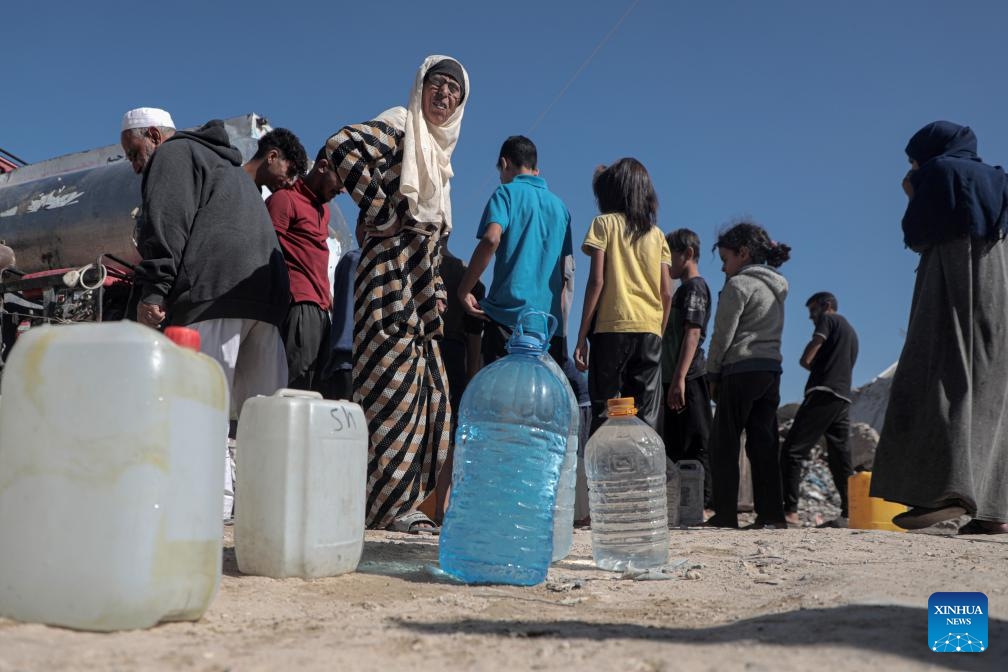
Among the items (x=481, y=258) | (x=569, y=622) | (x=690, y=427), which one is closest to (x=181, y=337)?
(x=569, y=622)

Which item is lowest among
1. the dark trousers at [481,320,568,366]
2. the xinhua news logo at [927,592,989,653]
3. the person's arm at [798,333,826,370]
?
the xinhua news logo at [927,592,989,653]

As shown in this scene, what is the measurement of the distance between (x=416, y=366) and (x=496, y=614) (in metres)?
1.69

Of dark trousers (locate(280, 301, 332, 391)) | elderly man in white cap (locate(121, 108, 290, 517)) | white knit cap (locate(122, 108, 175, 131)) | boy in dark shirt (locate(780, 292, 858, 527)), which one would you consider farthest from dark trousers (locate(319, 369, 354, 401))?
boy in dark shirt (locate(780, 292, 858, 527))

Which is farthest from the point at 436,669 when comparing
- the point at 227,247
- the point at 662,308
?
the point at 662,308

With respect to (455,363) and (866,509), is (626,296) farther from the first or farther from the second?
(866,509)

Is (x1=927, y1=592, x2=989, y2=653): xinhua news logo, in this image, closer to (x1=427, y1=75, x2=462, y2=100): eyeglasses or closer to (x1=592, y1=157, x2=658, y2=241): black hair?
(x1=427, y1=75, x2=462, y2=100): eyeglasses

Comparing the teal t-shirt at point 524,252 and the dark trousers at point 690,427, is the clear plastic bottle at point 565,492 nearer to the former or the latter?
the teal t-shirt at point 524,252

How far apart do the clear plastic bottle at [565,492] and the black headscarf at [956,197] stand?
2.12 meters

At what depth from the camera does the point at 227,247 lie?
3.60 m

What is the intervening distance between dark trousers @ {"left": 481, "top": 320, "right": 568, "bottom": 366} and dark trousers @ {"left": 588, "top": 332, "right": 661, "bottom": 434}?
243 millimetres

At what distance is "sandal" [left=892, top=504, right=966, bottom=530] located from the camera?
13.1 ft

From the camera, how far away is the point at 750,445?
494 cm

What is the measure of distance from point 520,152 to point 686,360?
5.16 ft

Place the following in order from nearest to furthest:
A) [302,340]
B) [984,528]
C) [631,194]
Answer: [984,528] < [302,340] < [631,194]
